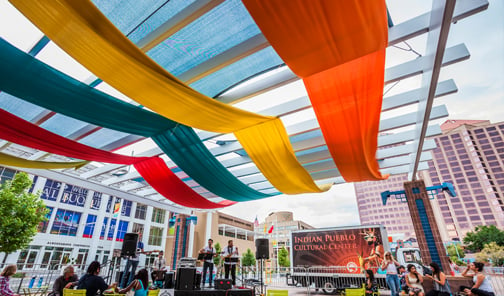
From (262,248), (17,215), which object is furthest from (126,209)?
(262,248)

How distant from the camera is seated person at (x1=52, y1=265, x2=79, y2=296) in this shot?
4137mm

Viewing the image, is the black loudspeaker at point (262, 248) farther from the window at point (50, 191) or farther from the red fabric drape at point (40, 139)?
the window at point (50, 191)

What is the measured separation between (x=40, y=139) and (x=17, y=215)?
7976mm

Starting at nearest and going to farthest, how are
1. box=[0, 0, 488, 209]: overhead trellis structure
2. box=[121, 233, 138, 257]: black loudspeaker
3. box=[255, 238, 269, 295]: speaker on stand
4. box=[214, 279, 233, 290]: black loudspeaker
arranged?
box=[0, 0, 488, 209]: overhead trellis structure < box=[214, 279, 233, 290]: black loudspeaker < box=[121, 233, 138, 257]: black loudspeaker < box=[255, 238, 269, 295]: speaker on stand

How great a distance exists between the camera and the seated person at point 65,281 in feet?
13.6

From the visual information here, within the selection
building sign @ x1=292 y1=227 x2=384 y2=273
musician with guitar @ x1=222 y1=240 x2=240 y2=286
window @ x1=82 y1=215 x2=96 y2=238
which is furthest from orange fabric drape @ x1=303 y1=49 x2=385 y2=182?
window @ x1=82 y1=215 x2=96 y2=238

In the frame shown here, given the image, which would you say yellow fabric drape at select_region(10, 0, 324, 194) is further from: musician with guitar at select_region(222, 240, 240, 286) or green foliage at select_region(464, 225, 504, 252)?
green foliage at select_region(464, 225, 504, 252)

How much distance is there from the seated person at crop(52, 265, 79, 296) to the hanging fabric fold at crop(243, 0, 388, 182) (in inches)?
199

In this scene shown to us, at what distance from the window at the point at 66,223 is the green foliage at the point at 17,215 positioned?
28.6 ft

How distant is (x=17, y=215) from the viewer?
9.38 meters

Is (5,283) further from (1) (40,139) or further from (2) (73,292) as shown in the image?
(1) (40,139)

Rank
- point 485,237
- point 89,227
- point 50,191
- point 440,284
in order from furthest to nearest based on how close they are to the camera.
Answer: point 485,237, point 89,227, point 50,191, point 440,284

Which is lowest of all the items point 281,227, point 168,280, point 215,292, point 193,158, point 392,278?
point 215,292

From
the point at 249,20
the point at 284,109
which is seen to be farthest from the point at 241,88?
the point at 249,20
